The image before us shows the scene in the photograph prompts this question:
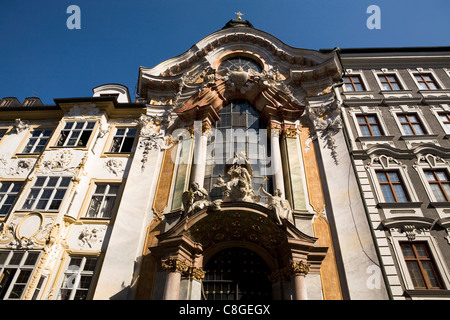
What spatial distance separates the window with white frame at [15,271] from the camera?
12.0 metres

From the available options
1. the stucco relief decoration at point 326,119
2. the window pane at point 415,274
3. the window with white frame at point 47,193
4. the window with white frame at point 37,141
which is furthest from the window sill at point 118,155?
the window pane at point 415,274

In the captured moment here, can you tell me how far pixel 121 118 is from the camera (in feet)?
64.5

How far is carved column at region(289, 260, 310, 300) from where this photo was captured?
35.3 ft

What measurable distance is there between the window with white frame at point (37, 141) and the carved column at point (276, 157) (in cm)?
1517

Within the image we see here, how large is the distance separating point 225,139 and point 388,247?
10.1m

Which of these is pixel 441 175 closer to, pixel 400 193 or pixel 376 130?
pixel 400 193

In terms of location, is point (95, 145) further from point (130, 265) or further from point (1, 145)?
point (130, 265)

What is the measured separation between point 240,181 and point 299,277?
4792mm

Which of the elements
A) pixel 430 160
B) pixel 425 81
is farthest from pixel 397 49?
pixel 430 160

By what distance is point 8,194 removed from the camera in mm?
16203

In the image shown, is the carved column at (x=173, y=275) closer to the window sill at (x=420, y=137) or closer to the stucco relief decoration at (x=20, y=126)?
the window sill at (x=420, y=137)

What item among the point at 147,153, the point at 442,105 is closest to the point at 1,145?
the point at 147,153

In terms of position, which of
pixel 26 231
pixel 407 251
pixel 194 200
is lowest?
→ pixel 407 251

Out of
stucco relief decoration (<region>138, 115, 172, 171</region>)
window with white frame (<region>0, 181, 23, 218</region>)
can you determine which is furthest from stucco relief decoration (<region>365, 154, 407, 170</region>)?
window with white frame (<region>0, 181, 23, 218</region>)
